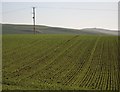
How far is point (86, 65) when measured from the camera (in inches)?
1043

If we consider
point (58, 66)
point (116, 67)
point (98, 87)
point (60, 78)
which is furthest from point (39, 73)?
point (116, 67)

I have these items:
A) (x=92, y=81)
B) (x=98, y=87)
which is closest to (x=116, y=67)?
(x=92, y=81)

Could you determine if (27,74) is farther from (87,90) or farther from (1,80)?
(87,90)

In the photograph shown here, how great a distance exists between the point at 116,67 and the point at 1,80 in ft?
38.1

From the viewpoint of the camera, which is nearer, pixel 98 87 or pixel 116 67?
pixel 98 87

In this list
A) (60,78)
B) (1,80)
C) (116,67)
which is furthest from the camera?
→ (116,67)

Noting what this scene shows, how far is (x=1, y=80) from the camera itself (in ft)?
60.2

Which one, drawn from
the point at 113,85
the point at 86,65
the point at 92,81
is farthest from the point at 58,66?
the point at 113,85

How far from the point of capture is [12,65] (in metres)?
25.8

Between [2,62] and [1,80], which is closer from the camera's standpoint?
[1,80]

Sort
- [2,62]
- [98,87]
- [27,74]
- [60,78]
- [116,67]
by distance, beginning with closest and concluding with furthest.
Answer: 1. [98,87]
2. [60,78]
3. [27,74]
4. [116,67]
5. [2,62]

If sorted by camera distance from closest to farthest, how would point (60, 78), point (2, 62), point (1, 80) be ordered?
point (1, 80), point (60, 78), point (2, 62)

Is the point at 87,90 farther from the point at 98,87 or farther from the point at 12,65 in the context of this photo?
the point at 12,65

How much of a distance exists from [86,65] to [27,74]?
7223 mm
